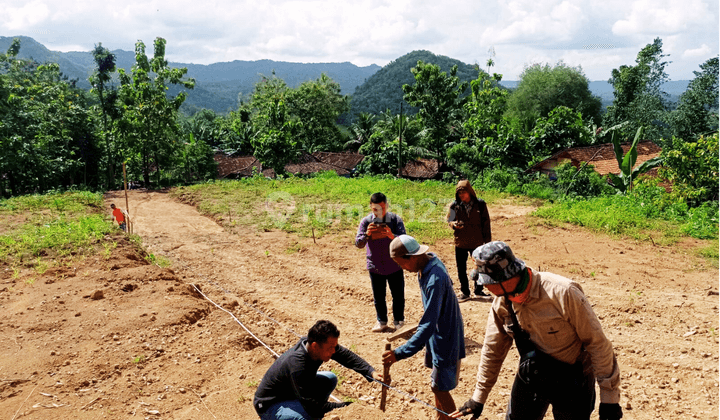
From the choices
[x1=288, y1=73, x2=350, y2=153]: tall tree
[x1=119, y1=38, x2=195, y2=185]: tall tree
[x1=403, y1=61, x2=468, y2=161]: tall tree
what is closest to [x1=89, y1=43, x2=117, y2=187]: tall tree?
[x1=119, y1=38, x2=195, y2=185]: tall tree

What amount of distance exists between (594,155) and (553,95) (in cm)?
2475

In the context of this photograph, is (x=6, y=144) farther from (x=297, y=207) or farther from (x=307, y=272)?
(x=307, y=272)

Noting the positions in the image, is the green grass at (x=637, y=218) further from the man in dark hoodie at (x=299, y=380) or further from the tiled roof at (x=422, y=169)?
the tiled roof at (x=422, y=169)

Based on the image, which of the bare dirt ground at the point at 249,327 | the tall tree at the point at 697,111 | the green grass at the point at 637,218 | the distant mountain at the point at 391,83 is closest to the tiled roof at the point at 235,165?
the bare dirt ground at the point at 249,327

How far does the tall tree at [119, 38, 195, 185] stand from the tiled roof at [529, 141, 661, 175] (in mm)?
19366

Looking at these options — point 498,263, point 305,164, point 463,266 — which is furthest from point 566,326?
point 305,164

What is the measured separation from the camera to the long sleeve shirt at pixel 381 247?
5.68 meters

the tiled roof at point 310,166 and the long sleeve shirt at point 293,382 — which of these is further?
the tiled roof at point 310,166

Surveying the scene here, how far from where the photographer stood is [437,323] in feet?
11.6

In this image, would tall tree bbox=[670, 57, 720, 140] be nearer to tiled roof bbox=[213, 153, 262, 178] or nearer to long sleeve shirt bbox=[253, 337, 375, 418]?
tiled roof bbox=[213, 153, 262, 178]

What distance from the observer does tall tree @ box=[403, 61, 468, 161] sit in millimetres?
28812

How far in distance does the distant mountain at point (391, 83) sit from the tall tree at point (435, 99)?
55.6m

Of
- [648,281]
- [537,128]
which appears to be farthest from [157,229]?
[537,128]

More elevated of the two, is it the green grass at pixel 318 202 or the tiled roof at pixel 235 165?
the green grass at pixel 318 202
